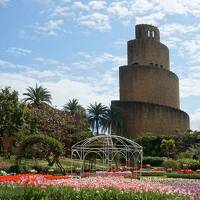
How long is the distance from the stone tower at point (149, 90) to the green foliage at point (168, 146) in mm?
12705

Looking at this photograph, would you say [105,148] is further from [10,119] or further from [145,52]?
[145,52]

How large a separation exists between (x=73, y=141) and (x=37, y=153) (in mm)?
19618

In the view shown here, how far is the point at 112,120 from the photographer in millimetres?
67812

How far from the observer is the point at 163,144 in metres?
52.3

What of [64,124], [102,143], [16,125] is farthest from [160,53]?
[102,143]

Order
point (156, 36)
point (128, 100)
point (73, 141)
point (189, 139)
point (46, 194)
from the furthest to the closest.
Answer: point (156, 36) → point (128, 100) → point (189, 139) → point (73, 141) → point (46, 194)

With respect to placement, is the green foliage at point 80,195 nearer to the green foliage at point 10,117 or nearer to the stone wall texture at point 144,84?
the green foliage at point 10,117

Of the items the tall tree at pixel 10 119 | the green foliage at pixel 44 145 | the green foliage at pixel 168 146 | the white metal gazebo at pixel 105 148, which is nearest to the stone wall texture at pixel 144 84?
the green foliage at pixel 168 146

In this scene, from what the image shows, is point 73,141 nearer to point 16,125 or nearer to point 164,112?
point 16,125

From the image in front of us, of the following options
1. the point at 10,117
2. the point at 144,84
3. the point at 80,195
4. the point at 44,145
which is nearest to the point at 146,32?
the point at 144,84

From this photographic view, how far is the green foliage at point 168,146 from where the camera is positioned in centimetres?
5158

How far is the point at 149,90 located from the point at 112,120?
980 cm

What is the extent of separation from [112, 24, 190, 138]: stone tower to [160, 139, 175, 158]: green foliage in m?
12.7

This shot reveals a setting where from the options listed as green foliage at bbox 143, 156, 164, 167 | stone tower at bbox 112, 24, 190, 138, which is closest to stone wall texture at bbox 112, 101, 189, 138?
stone tower at bbox 112, 24, 190, 138
